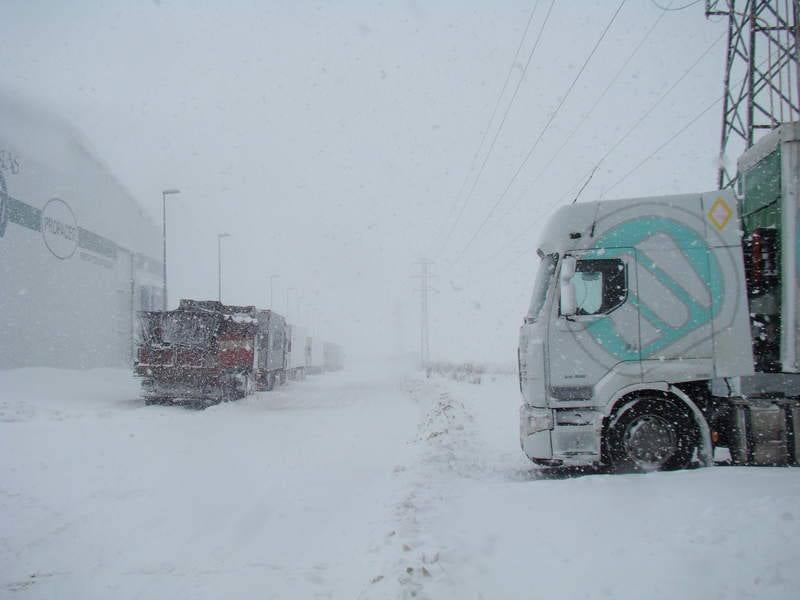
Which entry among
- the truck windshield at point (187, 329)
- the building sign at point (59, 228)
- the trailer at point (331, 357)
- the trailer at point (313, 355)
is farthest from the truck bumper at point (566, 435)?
the trailer at point (331, 357)

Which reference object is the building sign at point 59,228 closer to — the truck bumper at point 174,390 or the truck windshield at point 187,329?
the truck windshield at point 187,329

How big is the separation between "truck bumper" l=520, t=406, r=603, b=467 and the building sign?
26.8 meters

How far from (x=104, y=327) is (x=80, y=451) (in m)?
26.7

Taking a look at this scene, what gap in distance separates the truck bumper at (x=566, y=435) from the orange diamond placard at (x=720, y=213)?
8.76 ft

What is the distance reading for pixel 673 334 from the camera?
22.8 ft

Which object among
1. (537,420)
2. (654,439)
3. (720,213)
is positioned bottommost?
(654,439)

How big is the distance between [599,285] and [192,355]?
13.1 meters

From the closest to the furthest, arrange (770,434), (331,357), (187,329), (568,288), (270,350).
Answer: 1. (770,434)
2. (568,288)
3. (187,329)
4. (270,350)
5. (331,357)

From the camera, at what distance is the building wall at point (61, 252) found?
23781mm

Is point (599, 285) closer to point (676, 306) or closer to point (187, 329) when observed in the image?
point (676, 306)

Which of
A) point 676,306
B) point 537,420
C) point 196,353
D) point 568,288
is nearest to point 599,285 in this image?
point 568,288

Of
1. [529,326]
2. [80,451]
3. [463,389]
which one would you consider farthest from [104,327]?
[529,326]

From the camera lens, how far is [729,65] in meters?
12.3

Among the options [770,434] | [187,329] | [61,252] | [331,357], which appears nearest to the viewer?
[770,434]
